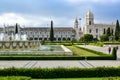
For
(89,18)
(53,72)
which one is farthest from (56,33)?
(53,72)

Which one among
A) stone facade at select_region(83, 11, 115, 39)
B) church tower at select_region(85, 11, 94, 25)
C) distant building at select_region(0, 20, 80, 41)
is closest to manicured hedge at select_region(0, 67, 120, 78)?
church tower at select_region(85, 11, 94, 25)

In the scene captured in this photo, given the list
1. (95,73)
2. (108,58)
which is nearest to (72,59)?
(108,58)

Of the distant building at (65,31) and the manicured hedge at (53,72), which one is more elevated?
the distant building at (65,31)

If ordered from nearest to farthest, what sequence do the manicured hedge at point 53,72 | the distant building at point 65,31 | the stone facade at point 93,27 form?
the manicured hedge at point 53,72 → the stone facade at point 93,27 → the distant building at point 65,31

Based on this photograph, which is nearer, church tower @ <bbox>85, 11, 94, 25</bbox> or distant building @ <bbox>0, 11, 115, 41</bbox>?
church tower @ <bbox>85, 11, 94, 25</bbox>

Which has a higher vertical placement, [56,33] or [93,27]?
[93,27]

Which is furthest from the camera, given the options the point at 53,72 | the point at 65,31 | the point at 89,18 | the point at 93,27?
the point at 65,31

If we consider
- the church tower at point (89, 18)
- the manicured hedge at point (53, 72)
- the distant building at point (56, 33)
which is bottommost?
the manicured hedge at point (53, 72)

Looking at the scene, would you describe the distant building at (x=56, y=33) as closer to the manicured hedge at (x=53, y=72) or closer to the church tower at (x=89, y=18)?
the church tower at (x=89, y=18)

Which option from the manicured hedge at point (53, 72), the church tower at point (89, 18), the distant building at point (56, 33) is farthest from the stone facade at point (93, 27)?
the manicured hedge at point (53, 72)

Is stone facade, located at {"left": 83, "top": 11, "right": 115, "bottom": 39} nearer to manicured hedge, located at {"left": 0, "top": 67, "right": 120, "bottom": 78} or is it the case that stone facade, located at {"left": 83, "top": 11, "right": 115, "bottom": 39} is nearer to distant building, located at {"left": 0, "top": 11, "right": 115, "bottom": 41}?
distant building, located at {"left": 0, "top": 11, "right": 115, "bottom": 41}

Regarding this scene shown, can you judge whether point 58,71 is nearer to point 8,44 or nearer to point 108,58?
point 108,58

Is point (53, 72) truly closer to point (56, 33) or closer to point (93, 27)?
point (93, 27)

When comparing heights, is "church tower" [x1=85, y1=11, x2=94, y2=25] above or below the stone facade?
above
